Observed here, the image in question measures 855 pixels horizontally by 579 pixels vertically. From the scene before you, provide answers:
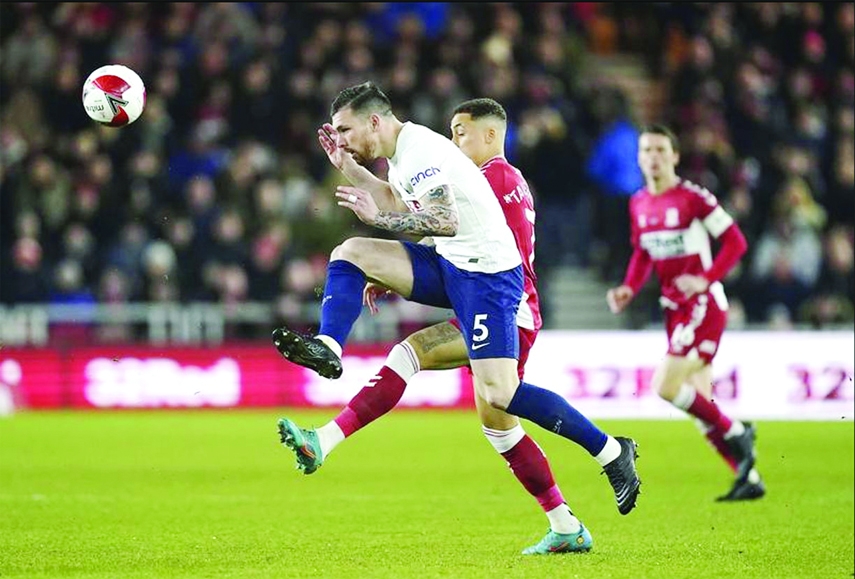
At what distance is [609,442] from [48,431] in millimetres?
8800

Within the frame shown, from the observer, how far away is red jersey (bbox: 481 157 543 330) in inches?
300

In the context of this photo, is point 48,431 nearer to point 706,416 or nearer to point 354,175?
point 706,416

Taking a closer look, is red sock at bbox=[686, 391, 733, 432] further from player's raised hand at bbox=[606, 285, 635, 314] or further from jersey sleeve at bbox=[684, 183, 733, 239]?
jersey sleeve at bbox=[684, 183, 733, 239]

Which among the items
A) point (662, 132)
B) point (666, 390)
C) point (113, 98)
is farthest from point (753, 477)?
point (113, 98)

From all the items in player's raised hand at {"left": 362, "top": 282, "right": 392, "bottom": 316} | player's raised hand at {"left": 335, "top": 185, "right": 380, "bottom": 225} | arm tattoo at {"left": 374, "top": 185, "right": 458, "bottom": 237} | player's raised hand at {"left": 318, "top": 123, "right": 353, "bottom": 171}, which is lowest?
player's raised hand at {"left": 362, "top": 282, "right": 392, "bottom": 316}

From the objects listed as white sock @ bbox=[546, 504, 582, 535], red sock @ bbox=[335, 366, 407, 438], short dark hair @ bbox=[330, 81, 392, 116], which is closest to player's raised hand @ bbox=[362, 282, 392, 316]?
red sock @ bbox=[335, 366, 407, 438]

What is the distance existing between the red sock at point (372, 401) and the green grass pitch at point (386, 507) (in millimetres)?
637

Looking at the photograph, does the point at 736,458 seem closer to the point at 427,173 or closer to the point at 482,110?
the point at 482,110

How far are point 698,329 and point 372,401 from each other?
4.40 meters

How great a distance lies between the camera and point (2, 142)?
18.5 m

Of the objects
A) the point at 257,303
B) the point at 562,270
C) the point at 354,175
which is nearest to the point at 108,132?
the point at 257,303

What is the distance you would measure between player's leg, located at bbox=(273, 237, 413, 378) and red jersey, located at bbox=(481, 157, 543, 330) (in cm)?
61

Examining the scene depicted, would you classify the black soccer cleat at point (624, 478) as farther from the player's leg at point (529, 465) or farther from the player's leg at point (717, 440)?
the player's leg at point (717, 440)

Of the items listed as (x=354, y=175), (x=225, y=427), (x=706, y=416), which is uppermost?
(x=354, y=175)
